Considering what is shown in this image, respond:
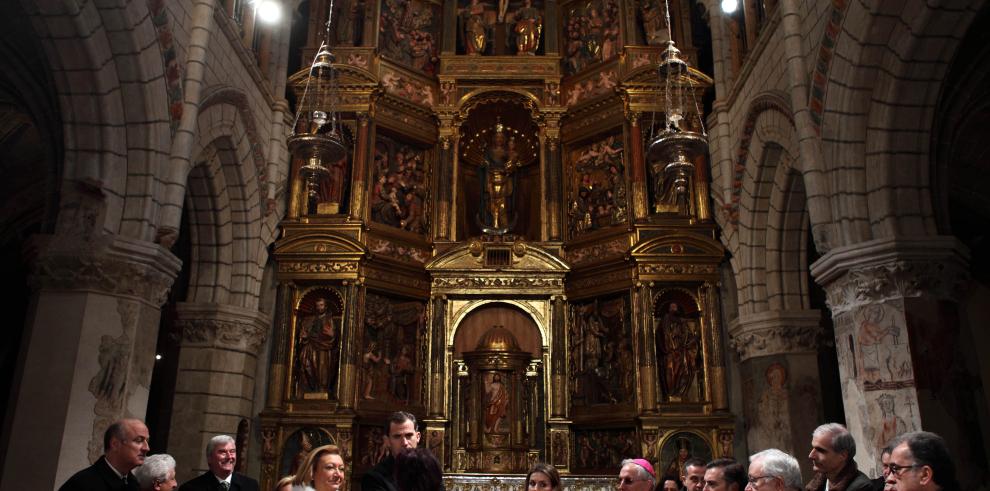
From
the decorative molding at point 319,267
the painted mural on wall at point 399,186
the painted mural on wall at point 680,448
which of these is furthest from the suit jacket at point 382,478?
the painted mural on wall at point 399,186

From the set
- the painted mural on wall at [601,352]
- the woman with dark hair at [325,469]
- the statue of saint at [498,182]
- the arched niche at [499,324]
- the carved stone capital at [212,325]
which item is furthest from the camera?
the statue of saint at [498,182]

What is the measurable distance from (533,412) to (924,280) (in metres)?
7.26

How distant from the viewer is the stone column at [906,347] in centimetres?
795

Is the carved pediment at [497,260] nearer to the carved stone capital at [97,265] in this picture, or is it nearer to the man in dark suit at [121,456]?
the carved stone capital at [97,265]

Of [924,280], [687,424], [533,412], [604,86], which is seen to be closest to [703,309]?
[687,424]

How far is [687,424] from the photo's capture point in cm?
1309

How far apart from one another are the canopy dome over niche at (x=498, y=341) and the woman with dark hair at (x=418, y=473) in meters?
9.79

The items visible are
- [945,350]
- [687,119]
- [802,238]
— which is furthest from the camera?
[687,119]

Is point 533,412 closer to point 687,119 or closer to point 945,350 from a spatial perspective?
point 687,119

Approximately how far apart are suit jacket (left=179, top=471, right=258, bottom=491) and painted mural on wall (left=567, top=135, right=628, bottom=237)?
10047 millimetres

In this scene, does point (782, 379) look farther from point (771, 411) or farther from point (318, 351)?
point (318, 351)

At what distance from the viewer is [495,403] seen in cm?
1372

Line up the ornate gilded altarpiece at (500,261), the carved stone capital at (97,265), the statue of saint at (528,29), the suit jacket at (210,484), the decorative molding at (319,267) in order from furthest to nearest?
the statue of saint at (528,29), the decorative molding at (319,267), the ornate gilded altarpiece at (500,261), the carved stone capital at (97,265), the suit jacket at (210,484)

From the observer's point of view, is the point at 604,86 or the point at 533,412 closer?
the point at 533,412
